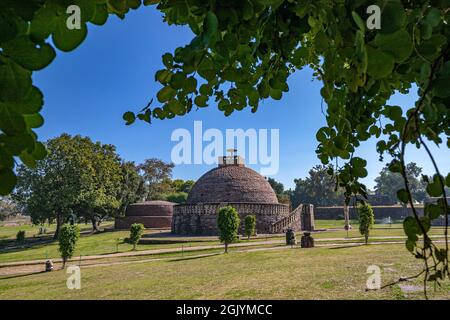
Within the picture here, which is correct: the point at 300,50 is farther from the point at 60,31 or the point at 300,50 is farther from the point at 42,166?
the point at 42,166

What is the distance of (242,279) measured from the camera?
1164 centimetres

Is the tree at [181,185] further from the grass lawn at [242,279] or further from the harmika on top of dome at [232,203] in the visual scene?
the grass lawn at [242,279]

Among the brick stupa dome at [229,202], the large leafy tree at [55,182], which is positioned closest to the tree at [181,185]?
the brick stupa dome at [229,202]

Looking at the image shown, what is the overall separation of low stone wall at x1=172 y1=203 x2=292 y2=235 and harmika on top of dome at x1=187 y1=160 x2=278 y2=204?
2.28 metres

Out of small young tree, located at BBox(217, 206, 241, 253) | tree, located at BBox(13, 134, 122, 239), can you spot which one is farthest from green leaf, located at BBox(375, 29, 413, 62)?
tree, located at BBox(13, 134, 122, 239)

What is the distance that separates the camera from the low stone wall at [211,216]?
109ft

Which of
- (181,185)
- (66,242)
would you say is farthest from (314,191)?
(66,242)

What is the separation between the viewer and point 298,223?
3619 cm

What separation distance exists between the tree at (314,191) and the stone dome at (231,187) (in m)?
42.2

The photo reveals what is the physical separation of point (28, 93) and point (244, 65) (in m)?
1.37

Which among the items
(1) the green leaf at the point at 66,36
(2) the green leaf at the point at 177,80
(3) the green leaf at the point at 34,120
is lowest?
(3) the green leaf at the point at 34,120

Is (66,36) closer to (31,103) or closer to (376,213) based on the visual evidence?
(31,103)

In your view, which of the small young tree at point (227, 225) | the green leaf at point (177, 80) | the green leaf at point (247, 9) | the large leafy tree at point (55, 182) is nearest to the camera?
the green leaf at point (247, 9)

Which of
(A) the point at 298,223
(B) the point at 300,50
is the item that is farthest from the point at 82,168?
(B) the point at 300,50
